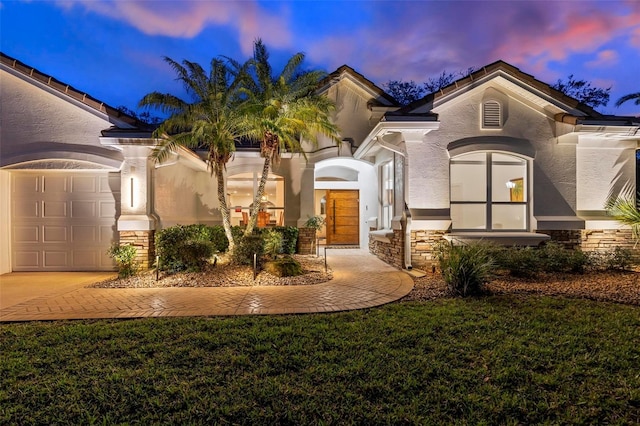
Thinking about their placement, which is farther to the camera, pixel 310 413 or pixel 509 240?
pixel 509 240

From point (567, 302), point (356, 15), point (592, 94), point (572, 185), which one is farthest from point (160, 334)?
point (592, 94)

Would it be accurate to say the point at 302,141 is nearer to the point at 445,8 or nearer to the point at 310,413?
the point at 445,8

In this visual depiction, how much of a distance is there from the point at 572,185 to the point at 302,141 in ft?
30.7

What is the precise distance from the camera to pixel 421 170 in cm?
1000

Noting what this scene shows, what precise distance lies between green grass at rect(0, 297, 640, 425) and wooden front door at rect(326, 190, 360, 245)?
1098 cm

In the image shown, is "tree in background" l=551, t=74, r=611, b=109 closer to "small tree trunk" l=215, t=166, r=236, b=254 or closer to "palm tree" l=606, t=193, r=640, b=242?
"palm tree" l=606, t=193, r=640, b=242

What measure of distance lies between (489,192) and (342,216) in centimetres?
751

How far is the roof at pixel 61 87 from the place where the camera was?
956 centimetres

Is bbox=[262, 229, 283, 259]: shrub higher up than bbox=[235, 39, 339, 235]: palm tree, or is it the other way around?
bbox=[235, 39, 339, 235]: palm tree

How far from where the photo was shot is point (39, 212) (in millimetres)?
10273

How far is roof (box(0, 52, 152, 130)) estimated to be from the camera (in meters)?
9.56

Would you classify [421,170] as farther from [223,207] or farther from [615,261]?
[223,207]

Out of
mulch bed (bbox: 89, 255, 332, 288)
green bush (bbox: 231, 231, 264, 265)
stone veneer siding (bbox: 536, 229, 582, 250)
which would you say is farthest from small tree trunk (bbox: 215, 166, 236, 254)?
stone veneer siding (bbox: 536, 229, 582, 250)

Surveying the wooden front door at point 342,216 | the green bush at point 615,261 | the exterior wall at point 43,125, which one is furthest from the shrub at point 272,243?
the green bush at point 615,261
